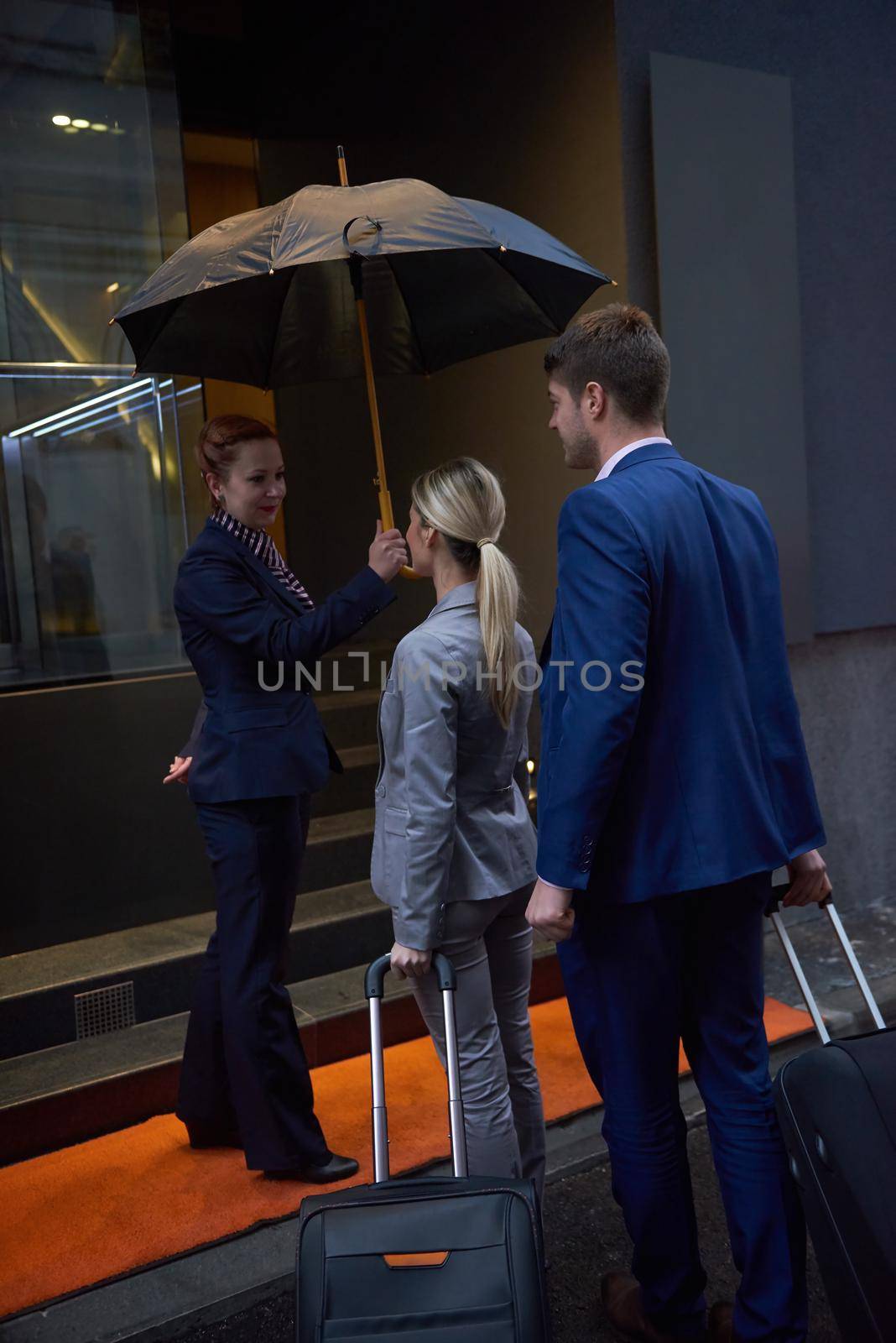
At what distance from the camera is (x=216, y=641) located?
3.09m

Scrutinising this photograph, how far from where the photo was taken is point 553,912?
2123 mm

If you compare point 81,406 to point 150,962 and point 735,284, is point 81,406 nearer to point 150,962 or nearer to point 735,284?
point 150,962

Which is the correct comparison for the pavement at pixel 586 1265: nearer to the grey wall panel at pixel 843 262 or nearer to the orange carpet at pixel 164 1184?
the orange carpet at pixel 164 1184

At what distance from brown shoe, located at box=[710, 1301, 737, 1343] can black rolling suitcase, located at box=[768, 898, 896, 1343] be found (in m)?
0.51

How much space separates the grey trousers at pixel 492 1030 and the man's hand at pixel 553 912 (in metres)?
0.33

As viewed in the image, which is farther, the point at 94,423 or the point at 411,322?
the point at 94,423

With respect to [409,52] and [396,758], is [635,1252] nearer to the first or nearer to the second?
[396,758]

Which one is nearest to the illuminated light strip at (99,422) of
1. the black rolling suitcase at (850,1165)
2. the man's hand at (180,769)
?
the man's hand at (180,769)

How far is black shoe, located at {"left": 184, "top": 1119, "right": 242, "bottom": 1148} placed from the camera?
3.37m

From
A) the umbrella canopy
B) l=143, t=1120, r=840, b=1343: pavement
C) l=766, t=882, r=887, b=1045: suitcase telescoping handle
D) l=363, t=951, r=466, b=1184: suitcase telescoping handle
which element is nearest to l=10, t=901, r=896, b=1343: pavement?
l=143, t=1120, r=840, b=1343: pavement

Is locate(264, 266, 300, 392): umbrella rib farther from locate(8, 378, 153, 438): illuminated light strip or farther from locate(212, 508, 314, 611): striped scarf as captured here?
locate(8, 378, 153, 438): illuminated light strip

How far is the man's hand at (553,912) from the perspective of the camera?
212 centimetres

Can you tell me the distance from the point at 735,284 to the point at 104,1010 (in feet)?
12.3

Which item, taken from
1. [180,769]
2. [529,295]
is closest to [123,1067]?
[180,769]
